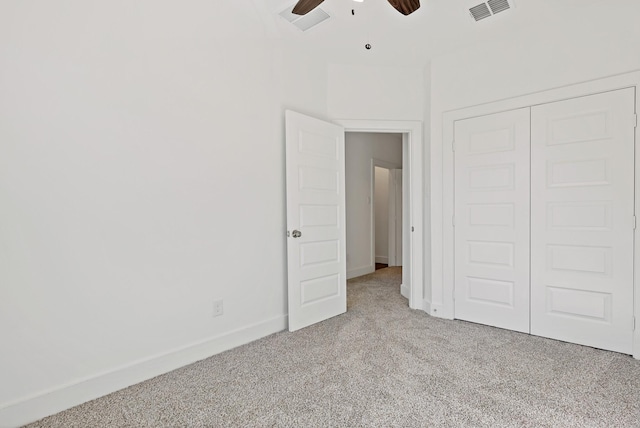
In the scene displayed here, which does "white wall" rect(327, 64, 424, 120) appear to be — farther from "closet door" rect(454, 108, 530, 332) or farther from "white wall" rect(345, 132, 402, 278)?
"white wall" rect(345, 132, 402, 278)

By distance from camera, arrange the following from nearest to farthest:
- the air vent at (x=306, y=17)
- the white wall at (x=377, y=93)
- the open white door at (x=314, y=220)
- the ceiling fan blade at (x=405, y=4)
Result: the ceiling fan blade at (x=405, y=4), the air vent at (x=306, y=17), the open white door at (x=314, y=220), the white wall at (x=377, y=93)

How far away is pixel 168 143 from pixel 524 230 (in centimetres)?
291

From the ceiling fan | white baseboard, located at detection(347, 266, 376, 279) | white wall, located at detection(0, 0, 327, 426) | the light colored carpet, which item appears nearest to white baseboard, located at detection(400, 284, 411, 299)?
white baseboard, located at detection(347, 266, 376, 279)

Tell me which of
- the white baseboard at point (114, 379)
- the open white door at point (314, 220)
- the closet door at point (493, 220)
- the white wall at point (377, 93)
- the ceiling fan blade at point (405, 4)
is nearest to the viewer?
the white baseboard at point (114, 379)

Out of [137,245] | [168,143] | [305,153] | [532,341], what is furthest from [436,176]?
[137,245]

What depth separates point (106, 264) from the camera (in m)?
2.07

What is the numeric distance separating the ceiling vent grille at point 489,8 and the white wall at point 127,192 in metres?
1.67

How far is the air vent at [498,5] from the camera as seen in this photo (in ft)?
8.39

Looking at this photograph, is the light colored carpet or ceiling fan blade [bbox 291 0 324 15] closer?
the light colored carpet

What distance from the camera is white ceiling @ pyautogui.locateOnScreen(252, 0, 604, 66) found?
2627mm

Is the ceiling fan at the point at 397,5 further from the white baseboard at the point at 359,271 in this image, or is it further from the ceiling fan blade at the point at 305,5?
the white baseboard at the point at 359,271

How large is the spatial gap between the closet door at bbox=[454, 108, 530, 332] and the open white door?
3.81 feet

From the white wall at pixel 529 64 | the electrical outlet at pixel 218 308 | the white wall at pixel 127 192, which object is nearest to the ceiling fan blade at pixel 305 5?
the white wall at pixel 127 192

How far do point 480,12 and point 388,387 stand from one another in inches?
110
